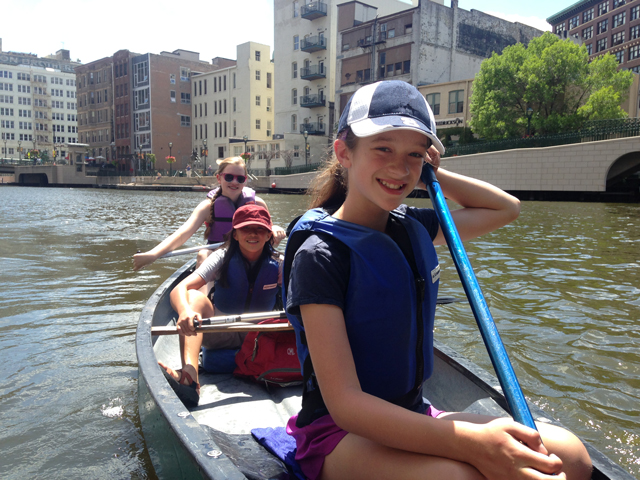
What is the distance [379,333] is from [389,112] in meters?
0.66

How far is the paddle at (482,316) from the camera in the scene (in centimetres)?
159

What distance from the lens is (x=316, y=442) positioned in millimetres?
1670

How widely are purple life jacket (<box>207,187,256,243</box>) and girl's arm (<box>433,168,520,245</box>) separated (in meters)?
3.90

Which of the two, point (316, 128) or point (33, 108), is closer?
point (316, 128)

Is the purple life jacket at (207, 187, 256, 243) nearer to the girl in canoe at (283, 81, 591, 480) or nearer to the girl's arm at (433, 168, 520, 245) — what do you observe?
the girl's arm at (433, 168, 520, 245)

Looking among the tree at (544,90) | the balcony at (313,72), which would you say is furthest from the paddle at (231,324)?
the balcony at (313,72)

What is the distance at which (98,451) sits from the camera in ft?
11.3

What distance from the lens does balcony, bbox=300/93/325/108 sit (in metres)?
51.1

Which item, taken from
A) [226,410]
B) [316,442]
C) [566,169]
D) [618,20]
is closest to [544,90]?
[566,169]

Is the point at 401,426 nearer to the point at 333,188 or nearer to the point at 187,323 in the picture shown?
the point at 333,188

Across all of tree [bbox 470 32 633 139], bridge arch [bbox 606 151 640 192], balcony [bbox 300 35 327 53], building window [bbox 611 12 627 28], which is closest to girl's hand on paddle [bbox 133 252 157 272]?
bridge arch [bbox 606 151 640 192]

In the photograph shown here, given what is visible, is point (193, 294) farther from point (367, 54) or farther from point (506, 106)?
point (367, 54)

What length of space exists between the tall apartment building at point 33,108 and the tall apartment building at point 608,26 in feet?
278

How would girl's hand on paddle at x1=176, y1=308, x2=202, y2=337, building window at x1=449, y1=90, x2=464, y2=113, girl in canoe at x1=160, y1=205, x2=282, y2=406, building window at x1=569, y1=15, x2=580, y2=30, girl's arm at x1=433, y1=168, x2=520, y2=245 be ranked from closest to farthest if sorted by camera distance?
girl's arm at x1=433, y1=168, x2=520, y2=245 < girl's hand on paddle at x1=176, y1=308, x2=202, y2=337 < girl in canoe at x1=160, y1=205, x2=282, y2=406 < building window at x1=449, y1=90, x2=464, y2=113 < building window at x1=569, y1=15, x2=580, y2=30
